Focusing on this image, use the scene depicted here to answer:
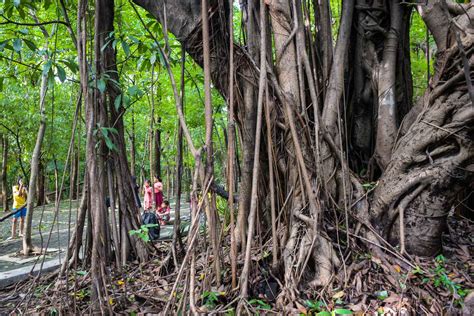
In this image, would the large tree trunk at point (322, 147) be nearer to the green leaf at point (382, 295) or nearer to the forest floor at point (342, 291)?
the forest floor at point (342, 291)

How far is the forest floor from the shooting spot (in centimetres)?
239

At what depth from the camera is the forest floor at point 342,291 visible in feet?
7.85

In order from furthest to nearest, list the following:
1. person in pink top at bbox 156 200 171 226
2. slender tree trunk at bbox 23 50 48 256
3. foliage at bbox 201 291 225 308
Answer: person in pink top at bbox 156 200 171 226 < slender tree trunk at bbox 23 50 48 256 < foliage at bbox 201 291 225 308

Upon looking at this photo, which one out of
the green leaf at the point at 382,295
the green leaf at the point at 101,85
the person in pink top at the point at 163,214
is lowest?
the green leaf at the point at 382,295

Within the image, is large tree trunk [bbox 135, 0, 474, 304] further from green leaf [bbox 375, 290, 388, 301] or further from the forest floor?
green leaf [bbox 375, 290, 388, 301]

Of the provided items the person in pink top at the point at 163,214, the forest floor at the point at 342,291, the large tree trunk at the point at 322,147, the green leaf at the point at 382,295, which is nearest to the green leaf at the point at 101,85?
the large tree trunk at the point at 322,147

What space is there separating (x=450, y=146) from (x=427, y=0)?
1241 millimetres

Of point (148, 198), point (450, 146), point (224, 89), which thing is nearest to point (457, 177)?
point (450, 146)

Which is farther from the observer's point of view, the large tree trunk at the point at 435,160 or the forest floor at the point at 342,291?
the large tree trunk at the point at 435,160

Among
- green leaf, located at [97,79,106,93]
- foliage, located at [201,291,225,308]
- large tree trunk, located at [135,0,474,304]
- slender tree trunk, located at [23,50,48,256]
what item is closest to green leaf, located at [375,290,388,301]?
large tree trunk, located at [135,0,474,304]

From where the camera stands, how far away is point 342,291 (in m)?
2.52

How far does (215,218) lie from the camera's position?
7.93 feet

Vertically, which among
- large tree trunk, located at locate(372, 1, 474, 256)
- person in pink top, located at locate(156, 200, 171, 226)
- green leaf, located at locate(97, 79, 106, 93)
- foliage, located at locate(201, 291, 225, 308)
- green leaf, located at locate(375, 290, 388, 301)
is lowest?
green leaf, located at locate(375, 290, 388, 301)

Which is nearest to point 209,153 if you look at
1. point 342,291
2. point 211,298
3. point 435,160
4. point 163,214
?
point 211,298
